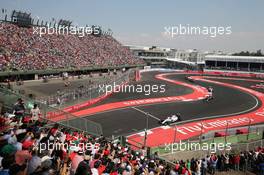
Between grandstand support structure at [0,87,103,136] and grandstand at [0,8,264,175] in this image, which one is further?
grandstand support structure at [0,87,103,136]

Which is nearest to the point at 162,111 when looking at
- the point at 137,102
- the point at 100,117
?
the point at 137,102

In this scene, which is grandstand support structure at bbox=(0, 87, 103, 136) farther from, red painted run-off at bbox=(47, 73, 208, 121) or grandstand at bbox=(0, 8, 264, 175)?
→ red painted run-off at bbox=(47, 73, 208, 121)

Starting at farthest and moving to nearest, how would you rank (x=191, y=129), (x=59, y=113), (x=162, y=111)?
(x=162, y=111)
(x=191, y=129)
(x=59, y=113)

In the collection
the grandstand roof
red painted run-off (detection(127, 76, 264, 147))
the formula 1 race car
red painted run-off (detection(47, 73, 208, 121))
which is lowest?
red painted run-off (detection(127, 76, 264, 147))

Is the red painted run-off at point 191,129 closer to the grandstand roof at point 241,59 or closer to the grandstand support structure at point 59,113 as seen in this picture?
the grandstand support structure at point 59,113

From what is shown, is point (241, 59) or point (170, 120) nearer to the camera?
point (170, 120)

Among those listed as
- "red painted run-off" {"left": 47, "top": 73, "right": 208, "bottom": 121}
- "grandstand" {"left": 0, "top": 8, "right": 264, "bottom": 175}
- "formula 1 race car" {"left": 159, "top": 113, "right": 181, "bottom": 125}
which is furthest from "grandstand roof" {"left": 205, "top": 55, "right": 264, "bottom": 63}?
"formula 1 race car" {"left": 159, "top": 113, "right": 181, "bottom": 125}

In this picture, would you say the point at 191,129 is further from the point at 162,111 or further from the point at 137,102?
the point at 137,102

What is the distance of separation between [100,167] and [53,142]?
1.72 metres

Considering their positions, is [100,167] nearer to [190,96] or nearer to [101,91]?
[101,91]

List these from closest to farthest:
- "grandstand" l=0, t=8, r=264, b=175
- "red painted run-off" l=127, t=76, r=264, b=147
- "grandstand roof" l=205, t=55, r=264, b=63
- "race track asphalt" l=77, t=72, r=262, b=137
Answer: "grandstand" l=0, t=8, r=264, b=175
"red painted run-off" l=127, t=76, r=264, b=147
"race track asphalt" l=77, t=72, r=262, b=137
"grandstand roof" l=205, t=55, r=264, b=63

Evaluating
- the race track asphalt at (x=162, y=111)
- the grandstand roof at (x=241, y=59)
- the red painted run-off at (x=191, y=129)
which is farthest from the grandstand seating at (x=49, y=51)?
the grandstand roof at (x=241, y=59)

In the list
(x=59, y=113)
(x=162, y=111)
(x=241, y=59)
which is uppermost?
(x=241, y=59)

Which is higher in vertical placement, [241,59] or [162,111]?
[241,59]
